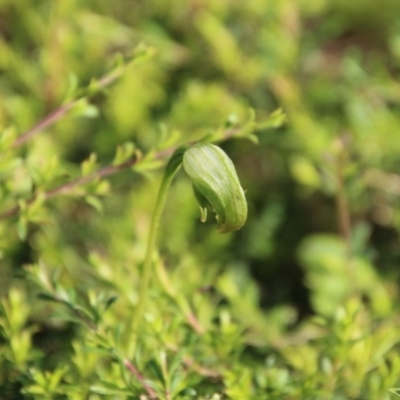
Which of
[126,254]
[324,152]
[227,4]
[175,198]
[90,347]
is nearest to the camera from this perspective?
[90,347]

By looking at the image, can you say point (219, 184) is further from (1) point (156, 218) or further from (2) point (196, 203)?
(2) point (196, 203)

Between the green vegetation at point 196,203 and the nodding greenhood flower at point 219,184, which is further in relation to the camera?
the green vegetation at point 196,203

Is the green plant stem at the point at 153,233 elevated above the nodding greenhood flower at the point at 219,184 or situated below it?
below

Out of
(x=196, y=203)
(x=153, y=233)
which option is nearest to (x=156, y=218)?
(x=153, y=233)

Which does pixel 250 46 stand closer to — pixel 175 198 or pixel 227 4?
pixel 227 4

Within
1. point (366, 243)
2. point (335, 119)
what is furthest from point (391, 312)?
point (335, 119)

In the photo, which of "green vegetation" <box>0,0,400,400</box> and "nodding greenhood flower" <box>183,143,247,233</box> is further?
"green vegetation" <box>0,0,400,400</box>

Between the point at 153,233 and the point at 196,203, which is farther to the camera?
the point at 196,203

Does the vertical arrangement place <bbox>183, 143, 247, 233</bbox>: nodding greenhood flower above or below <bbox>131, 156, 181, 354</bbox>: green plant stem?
above
